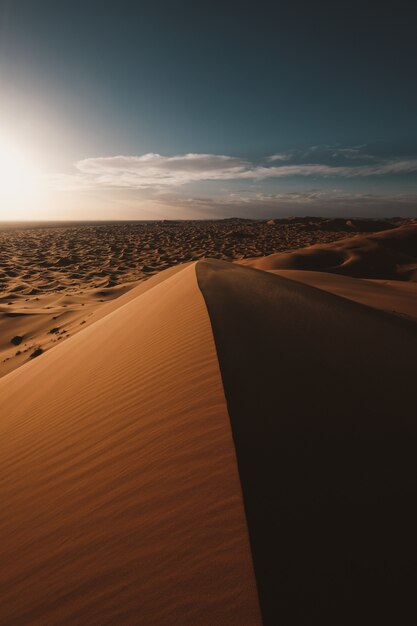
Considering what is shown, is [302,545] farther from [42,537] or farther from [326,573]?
[42,537]

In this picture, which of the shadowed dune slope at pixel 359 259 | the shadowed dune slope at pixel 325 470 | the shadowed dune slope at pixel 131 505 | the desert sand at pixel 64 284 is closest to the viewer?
the shadowed dune slope at pixel 325 470

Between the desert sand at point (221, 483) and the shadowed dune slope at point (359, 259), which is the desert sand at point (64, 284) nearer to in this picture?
the desert sand at point (221, 483)

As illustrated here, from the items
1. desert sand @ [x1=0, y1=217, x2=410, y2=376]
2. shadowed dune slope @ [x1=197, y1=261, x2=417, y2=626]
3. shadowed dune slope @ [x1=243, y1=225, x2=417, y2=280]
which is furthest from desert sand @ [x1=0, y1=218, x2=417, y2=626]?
shadowed dune slope @ [x1=243, y1=225, x2=417, y2=280]

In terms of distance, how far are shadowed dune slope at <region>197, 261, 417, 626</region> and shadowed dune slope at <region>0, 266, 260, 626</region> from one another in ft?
0.32

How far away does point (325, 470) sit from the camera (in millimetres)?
1566

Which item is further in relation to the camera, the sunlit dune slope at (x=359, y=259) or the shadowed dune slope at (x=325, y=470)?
the sunlit dune slope at (x=359, y=259)

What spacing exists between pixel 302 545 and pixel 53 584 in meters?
1.11

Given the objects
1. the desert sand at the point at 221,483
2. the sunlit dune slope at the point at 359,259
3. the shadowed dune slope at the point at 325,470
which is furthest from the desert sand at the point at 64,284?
the shadowed dune slope at the point at 325,470

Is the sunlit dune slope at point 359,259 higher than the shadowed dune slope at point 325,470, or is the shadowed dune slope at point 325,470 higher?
the sunlit dune slope at point 359,259

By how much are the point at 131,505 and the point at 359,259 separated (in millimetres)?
15647

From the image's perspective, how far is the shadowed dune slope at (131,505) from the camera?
4.11 ft

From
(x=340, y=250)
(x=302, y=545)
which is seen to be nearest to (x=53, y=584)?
(x=302, y=545)

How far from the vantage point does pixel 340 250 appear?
15.8 metres

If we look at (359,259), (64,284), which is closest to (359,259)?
(359,259)
